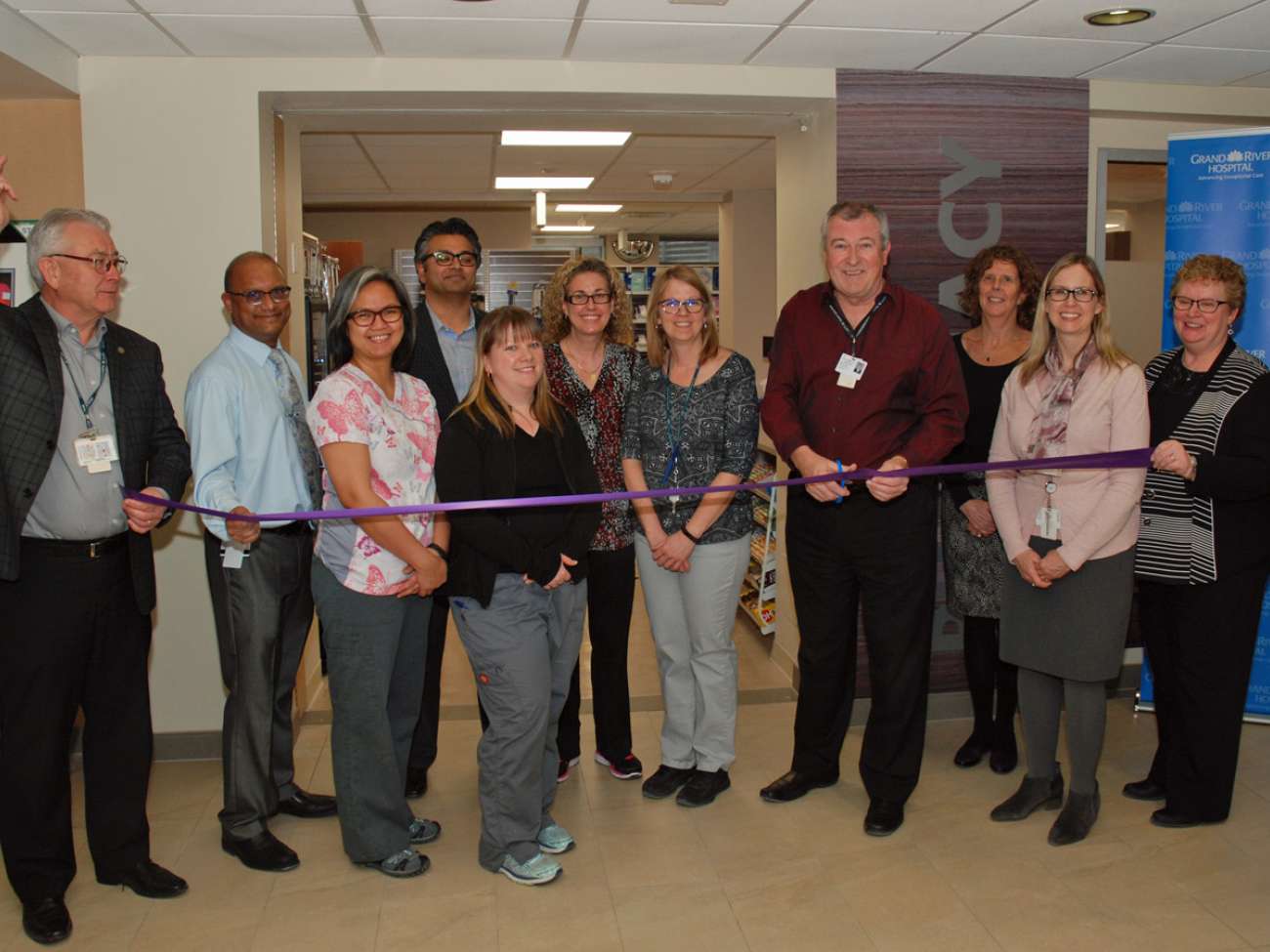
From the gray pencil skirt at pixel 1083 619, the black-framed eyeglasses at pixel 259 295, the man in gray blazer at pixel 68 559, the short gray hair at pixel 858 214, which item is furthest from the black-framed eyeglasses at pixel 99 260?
the gray pencil skirt at pixel 1083 619

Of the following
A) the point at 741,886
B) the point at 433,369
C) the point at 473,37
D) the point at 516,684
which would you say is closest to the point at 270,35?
the point at 473,37

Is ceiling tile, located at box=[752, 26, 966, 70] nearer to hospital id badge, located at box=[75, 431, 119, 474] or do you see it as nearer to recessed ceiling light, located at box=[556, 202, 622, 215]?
hospital id badge, located at box=[75, 431, 119, 474]

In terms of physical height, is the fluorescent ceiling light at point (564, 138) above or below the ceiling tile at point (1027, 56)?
above

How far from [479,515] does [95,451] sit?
1014 mm

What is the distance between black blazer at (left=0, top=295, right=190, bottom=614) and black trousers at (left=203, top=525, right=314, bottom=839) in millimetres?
219

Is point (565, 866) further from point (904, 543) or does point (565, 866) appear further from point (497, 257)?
point (497, 257)

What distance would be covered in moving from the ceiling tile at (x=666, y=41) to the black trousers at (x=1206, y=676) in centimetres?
232

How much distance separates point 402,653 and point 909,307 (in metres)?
1.86

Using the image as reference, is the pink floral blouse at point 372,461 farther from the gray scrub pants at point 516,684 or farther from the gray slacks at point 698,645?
the gray slacks at point 698,645

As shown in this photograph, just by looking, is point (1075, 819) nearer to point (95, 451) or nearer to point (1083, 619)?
point (1083, 619)

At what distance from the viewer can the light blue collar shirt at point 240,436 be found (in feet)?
10.1

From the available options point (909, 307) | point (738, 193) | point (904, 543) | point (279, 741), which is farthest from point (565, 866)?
point (738, 193)

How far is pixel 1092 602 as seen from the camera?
3.25 m

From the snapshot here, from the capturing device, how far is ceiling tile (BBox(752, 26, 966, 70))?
3.90 meters
